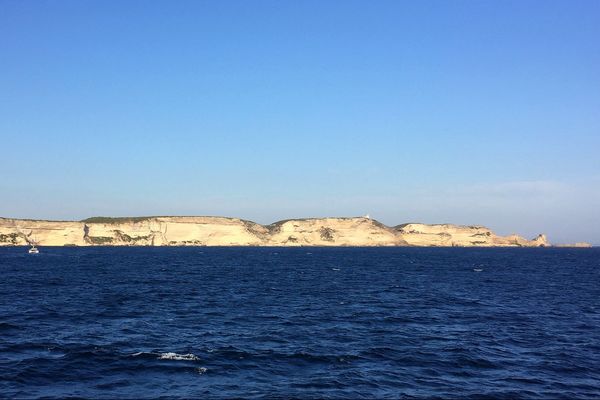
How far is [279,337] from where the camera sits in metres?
30.8

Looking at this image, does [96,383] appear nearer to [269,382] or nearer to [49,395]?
[49,395]

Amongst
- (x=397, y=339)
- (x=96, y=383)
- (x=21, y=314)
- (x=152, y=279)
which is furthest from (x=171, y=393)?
(x=152, y=279)

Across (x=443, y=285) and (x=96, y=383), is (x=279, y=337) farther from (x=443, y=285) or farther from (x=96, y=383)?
(x=443, y=285)

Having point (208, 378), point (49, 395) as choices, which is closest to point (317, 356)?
point (208, 378)

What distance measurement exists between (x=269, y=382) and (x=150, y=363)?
6537mm

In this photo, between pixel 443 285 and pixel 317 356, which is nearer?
pixel 317 356

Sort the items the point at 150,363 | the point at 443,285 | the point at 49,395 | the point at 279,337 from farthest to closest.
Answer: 1. the point at 443,285
2. the point at 279,337
3. the point at 150,363
4. the point at 49,395

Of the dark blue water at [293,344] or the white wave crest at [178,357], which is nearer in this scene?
the dark blue water at [293,344]

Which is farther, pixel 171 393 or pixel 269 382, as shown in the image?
pixel 269 382

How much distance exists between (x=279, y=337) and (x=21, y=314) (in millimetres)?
20830

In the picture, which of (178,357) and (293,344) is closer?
(178,357)

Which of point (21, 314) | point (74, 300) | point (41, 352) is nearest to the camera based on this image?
point (41, 352)

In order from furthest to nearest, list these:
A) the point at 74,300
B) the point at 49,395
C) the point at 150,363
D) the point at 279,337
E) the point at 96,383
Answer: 1. the point at 74,300
2. the point at 279,337
3. the point at 150,363
4. the point at 96,383
5. the point at 49,395

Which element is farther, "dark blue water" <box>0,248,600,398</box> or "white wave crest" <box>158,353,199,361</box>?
"white wave crest" <box>158,353,199,361</box>
